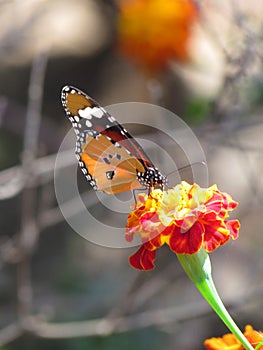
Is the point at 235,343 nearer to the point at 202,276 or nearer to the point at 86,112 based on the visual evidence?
the point at 202,276

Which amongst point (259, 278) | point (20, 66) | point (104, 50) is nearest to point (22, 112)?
point (20, 66)

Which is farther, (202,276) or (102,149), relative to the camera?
(102,149)

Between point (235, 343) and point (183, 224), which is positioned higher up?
point (183, 224)

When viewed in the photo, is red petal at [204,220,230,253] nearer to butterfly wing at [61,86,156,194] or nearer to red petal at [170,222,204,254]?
red petal at [170,222,204,254]

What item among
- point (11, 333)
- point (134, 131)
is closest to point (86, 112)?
point (11, 333)

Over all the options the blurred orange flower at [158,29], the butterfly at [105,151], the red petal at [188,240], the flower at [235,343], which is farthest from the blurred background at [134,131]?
the red petal at [188,240]

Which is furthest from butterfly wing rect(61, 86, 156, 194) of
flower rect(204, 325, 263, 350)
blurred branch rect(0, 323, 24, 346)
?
blurred branch rect(0, 323, 24, 346)
